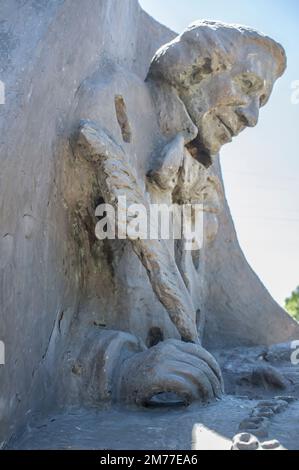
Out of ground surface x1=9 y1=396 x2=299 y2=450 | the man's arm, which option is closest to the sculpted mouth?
Answer: the man's arm

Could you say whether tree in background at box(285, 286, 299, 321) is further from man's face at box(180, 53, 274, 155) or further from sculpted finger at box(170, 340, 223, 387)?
Result: sculpted finger at box(170, 340, 223, 387)

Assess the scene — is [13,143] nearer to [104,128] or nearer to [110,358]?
[104,128]

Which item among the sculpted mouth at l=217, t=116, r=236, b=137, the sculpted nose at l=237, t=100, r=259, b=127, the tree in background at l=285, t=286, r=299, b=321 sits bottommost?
the tree in background at l=285, t=286, r=299, b=321

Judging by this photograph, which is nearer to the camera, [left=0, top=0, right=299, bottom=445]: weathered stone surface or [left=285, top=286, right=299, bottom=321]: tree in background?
[left=0, top=0, right=299, bottom=445]: weathered stone surface

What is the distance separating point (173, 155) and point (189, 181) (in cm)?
33

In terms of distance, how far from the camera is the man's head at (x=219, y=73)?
11.4 feet

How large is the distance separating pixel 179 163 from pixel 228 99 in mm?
578

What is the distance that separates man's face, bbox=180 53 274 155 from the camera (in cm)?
358

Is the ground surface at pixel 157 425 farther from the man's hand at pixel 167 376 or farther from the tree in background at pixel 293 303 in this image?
the tree in background at pixel 293 303

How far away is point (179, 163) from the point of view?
3320 mm

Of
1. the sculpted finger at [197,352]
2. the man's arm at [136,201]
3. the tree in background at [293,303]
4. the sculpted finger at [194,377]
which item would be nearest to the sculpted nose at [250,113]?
the man's arm at [136,201]

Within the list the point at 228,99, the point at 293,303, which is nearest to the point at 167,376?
the point at 228,99

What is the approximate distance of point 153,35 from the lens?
429cm

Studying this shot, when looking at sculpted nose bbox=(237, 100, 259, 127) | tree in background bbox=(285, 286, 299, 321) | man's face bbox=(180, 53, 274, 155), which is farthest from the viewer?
tree in background bbox=(285, 286, 299, 321)
